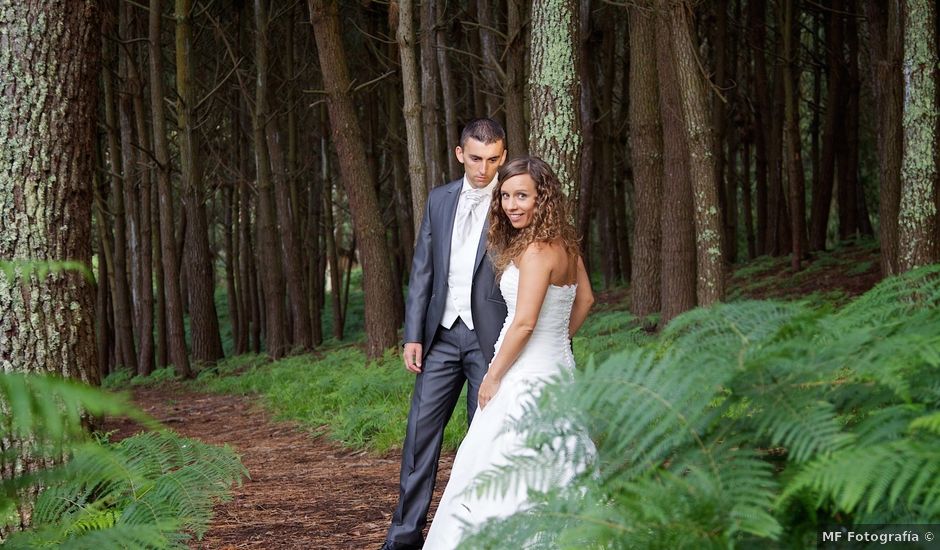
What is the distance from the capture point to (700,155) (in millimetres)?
9641

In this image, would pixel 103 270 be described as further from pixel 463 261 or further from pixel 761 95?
pixel 463 261

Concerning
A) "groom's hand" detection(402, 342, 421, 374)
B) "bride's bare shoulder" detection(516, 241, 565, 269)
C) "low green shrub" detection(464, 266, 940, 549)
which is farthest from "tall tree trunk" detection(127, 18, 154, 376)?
"low green shrub" detection(464, 266, 940, 549)

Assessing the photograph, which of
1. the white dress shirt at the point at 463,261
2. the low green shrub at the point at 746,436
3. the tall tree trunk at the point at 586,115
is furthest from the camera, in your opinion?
the tall tree trunk at the point at 586,115

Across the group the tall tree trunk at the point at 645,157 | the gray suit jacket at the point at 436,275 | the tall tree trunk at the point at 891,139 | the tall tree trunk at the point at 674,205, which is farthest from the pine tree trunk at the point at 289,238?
the gray suit jacket at the point at 436,275

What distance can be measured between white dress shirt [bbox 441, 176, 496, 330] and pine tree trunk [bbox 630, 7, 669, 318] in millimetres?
8296

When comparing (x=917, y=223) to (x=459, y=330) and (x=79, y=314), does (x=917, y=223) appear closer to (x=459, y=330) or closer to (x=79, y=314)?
(x=459, y=330)

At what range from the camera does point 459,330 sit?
5.04 metres

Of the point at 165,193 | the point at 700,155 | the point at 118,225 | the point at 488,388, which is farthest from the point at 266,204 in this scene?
the point at 488,388

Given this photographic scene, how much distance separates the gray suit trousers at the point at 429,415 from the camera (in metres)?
4.94

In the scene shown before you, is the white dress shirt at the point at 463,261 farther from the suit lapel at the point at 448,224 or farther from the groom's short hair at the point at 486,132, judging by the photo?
the groom's short hair at the point at 486,132

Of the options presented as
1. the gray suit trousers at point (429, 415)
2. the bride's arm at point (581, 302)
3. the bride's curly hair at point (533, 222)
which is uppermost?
the bride's curly hair at point (533, 222)

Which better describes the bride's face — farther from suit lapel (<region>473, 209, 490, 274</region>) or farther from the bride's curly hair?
suit lapel (<region>473, 209, 490, 274</region>)

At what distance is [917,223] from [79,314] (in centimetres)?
830

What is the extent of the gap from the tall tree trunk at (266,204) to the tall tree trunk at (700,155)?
35.0 feet
